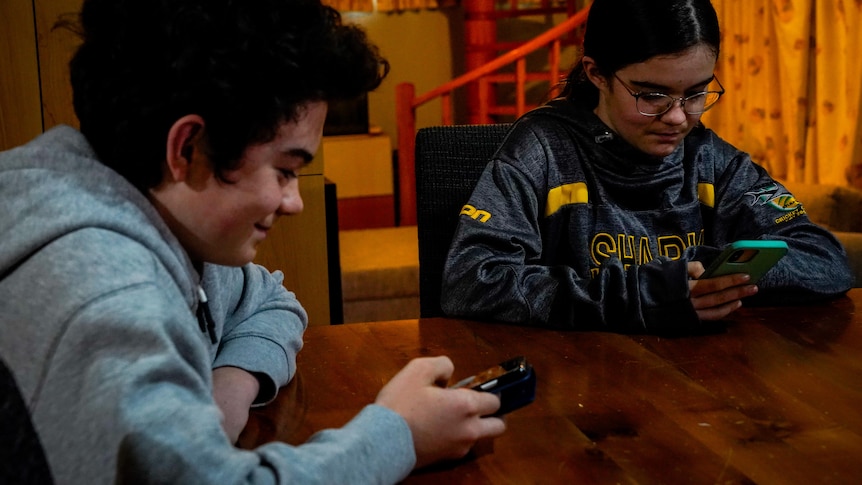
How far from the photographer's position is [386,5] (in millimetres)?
5070

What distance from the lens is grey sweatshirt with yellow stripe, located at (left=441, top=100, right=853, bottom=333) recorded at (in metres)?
1.50

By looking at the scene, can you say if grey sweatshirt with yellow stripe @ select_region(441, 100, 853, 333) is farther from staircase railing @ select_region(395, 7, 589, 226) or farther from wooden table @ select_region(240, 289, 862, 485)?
staircase railing @ select_region(395, 7, 589, 226)

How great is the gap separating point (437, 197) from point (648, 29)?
0.50m

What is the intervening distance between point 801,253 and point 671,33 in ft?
1.48

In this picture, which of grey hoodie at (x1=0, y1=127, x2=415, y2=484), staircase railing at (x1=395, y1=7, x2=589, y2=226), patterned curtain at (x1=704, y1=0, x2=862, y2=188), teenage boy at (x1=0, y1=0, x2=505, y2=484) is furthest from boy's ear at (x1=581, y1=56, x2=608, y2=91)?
staircase railing at (x1=395, y1=7, x2=589, y2=226)

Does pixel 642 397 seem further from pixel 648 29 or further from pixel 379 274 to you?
pixel 379 274

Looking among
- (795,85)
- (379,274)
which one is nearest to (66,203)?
(379,274)

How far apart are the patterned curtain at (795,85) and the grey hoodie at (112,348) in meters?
2.82

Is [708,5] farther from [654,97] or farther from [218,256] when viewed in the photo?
[218,256]

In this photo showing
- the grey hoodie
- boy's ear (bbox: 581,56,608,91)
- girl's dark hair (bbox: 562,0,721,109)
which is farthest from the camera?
boy's ear (bbox: 581,56,608,91)

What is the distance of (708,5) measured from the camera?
5.59 feet

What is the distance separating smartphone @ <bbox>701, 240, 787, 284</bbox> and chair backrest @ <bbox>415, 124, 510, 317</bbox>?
534 millimetres

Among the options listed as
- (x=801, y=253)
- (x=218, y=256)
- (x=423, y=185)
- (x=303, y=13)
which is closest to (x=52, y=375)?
(x=218, y=256)

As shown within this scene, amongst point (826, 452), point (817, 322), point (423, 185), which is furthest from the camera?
point (423, 185)
